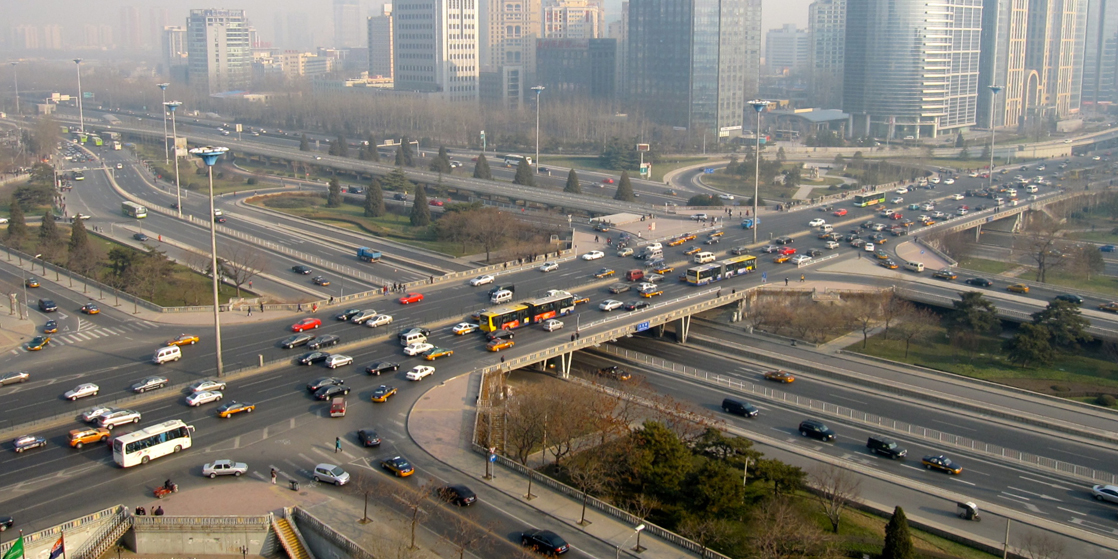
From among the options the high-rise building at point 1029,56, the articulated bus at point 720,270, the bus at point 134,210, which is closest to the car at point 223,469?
the articulated bus at point 720,270

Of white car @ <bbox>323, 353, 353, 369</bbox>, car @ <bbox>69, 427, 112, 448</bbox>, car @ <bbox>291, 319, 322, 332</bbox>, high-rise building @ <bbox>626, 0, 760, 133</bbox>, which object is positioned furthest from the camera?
high-rise building @ <bbox>626, 0, 760, 133</bbox>

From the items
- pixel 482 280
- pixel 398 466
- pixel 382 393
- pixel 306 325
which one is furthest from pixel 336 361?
pixel 482 280

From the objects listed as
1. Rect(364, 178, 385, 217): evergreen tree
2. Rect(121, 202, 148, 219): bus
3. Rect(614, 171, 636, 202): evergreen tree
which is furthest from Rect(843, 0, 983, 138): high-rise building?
Rect(121, 202, 148, 219): bus

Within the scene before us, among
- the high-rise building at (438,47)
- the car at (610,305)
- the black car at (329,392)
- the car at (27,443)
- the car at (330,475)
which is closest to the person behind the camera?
the car at (330,475)

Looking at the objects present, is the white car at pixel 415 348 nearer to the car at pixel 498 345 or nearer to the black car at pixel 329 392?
the car at pixel 498 345

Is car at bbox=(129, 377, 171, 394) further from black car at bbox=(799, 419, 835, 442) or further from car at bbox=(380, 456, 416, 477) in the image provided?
black car at bbox=(799, 419, 835, 442)

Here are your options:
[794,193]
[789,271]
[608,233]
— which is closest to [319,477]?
[789,271]
